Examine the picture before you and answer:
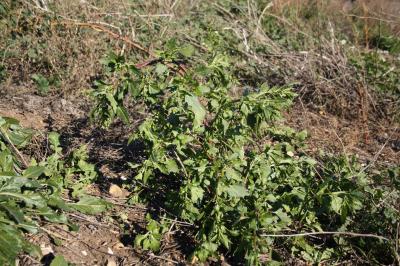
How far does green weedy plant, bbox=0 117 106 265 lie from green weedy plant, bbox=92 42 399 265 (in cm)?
42

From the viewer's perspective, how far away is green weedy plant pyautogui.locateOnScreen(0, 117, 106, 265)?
2.19 meters

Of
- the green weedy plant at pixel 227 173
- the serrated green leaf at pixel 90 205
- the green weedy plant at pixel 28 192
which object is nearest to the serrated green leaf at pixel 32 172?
the green weedy plant at pixel 28 192

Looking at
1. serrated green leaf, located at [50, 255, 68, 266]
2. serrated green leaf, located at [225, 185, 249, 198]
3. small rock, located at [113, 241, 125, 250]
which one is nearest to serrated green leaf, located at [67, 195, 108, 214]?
small rock, located at [113, 241, 125, 250]

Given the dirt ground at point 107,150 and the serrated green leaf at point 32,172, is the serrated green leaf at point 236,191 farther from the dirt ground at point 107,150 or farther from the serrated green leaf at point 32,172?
the serrated green leaf at point 32,172

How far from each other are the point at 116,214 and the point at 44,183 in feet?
1.75

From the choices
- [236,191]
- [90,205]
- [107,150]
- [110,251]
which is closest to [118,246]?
[110,251]

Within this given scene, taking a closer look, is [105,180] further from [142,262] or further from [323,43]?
[323,43]

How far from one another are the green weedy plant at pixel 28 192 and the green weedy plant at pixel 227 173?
42cm

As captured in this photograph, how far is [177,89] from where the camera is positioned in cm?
243

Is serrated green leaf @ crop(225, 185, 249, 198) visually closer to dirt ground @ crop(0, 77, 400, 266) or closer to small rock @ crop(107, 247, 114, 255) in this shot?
dirt ground @ crop(0, 77, 400, 266)

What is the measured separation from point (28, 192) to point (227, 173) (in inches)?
41.7

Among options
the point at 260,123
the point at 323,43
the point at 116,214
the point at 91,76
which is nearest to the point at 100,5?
the point at 91,76

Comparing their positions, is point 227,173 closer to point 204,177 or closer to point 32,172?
point 204,177

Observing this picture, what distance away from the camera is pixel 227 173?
253cm
